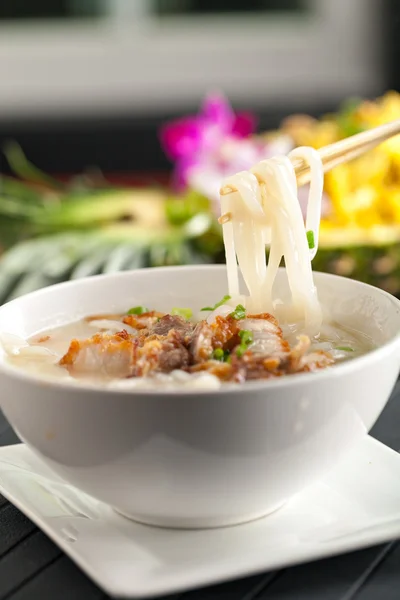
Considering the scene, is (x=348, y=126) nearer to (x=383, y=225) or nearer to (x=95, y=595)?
(x=383, y=225)

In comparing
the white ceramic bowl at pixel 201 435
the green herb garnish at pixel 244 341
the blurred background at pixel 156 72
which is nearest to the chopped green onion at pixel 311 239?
the green herb garnish at pixel 244 341

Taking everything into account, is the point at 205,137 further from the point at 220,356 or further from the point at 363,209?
the point at 220,356

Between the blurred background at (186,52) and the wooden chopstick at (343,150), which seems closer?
the wooden chopstick at (343,150)

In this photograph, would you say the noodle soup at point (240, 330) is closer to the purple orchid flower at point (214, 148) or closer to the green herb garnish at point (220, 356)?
the green herb garnish at point (220, 356)

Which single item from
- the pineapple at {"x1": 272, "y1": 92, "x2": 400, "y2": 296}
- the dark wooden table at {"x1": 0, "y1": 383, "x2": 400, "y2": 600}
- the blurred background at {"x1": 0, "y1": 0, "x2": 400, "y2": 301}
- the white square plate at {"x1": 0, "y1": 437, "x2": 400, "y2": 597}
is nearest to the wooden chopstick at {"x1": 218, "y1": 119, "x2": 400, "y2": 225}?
the white square plate at {"x1": 0, "y1": 437, "x2": 400, "y2": 597}

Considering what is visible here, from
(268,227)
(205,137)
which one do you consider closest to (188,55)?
(205,137)

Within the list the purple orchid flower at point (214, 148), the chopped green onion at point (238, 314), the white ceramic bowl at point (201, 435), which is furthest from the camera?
the purple orchid flower at point (214, 148)
